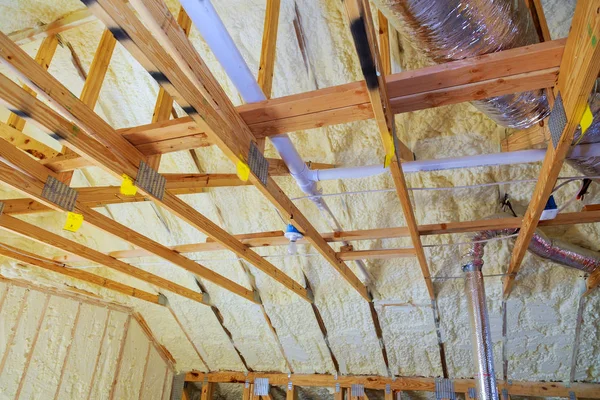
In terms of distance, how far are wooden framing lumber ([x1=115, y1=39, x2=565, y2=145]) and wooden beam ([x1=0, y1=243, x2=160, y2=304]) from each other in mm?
2244

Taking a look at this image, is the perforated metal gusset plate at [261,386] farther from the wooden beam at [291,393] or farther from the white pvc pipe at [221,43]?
the white pvc pipe at [221,43]

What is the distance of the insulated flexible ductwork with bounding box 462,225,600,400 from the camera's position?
294 centimetres

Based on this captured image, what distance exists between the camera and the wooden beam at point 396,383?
13.6 feet

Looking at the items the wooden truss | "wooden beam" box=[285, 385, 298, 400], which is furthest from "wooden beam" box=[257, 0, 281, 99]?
"wooden beam" box=[285, 385, 298, 400]

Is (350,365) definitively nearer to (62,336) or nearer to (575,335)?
(575,335)

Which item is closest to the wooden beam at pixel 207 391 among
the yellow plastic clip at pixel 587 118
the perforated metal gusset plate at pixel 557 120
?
the perforated metal gusset plate at pixel 557 120

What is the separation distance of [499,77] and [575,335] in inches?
133

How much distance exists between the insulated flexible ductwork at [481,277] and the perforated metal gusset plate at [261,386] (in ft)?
9.55

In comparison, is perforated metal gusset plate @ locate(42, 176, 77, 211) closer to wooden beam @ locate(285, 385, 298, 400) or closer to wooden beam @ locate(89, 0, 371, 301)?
wooden beam @ locate(89, 0, 371, 301)

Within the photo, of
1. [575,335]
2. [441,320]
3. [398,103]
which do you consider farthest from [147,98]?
[575,335]

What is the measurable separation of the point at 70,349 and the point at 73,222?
2880 millimetres

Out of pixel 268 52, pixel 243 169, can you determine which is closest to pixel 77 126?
pixel 243 169

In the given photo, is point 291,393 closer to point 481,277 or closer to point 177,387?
point 177,387

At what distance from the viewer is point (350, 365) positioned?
Result: 4.86 metres
